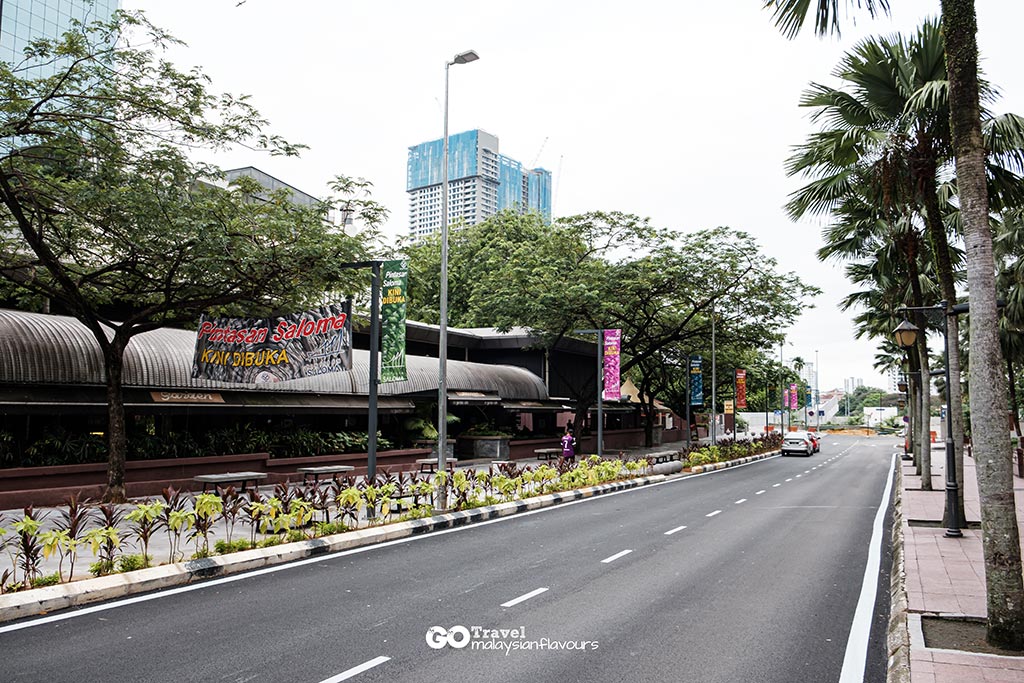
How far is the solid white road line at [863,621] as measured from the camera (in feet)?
23.0

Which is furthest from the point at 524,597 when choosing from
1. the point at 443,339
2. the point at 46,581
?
the point at 443,339

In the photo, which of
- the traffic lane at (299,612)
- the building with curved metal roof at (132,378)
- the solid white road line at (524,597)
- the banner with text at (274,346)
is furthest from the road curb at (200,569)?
the building with curved metal roof at (132,378)

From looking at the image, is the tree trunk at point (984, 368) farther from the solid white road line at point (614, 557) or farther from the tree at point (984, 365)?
the solid white road line at point (614, 557)

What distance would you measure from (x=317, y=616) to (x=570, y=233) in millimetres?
29231

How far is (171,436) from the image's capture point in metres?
21.3

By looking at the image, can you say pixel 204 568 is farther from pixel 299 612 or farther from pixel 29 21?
pixel 29 21

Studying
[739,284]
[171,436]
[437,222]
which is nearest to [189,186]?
[171,436]

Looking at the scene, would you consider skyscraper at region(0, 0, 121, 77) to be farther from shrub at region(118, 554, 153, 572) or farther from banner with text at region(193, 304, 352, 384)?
shrub at region(118, 554, 153, 572)

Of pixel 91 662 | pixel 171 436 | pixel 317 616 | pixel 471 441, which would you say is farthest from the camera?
pixel 471 441

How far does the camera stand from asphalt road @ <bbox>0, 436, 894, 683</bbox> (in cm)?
688

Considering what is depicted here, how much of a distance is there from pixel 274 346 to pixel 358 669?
560 inches

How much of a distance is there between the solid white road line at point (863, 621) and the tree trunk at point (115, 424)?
50.8ft

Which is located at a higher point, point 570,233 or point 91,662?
point 570,233

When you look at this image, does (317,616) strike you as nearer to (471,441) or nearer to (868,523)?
(868,523)
